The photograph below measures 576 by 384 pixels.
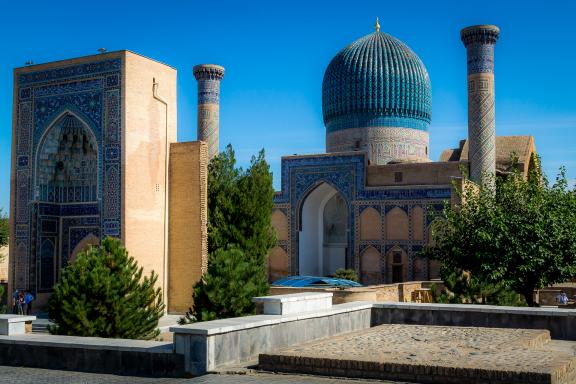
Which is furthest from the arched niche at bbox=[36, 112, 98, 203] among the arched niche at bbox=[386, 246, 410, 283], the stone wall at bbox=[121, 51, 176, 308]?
the arched niche at bbox=[386, 246, 410, 283]

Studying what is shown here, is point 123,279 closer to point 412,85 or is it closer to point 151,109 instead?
point 151,109

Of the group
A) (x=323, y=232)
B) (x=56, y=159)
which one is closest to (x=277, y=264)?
(x=323, y=232)

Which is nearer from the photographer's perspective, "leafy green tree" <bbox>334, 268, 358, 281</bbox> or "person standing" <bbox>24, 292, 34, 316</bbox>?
"person standing" <bbox>24, 292, 34, 316</bbox>

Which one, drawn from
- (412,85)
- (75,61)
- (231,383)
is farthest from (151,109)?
(412,85)

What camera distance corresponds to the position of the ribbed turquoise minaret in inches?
1084

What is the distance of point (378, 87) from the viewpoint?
27.5 metres

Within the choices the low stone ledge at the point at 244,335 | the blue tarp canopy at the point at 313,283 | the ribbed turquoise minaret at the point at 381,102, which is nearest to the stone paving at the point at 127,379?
the low stone ledge at the point at 244,335

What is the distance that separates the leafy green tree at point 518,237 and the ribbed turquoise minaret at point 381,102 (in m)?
14.6

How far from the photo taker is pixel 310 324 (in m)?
6.80

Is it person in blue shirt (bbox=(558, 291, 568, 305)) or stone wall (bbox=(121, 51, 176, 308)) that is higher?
stone wall (bbox=(121, 51, 176, 308))

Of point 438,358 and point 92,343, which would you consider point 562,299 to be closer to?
point 438,358

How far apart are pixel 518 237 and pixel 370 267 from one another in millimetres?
11893

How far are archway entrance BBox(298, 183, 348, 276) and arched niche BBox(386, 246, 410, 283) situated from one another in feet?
7.17

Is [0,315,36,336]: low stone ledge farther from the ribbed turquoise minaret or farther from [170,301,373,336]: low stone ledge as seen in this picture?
the ribbed turquoise minaret
